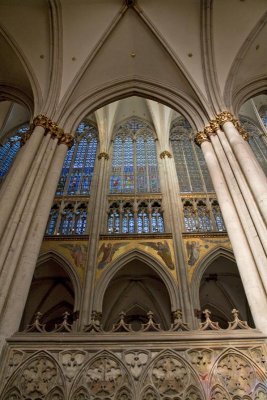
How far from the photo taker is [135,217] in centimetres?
1195

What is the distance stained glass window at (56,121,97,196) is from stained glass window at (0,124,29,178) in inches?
90.6

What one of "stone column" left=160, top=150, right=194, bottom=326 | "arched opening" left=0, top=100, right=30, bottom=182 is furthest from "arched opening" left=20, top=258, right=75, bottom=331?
"arched opening" left=0, top=100, right=30, bottom=182

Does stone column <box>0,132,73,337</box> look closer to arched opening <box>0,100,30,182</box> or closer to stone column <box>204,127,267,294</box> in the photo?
stone column <box>204,127,267,294</box>

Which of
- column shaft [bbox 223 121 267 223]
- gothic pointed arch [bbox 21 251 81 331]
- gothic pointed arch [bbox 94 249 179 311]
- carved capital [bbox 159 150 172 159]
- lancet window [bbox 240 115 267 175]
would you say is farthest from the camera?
lancet window [bbox 240 115 267 175]

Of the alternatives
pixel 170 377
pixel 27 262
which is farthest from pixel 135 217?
pixel 170 377

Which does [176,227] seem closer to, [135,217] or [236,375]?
[135,217]

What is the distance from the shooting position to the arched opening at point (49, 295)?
11.3m

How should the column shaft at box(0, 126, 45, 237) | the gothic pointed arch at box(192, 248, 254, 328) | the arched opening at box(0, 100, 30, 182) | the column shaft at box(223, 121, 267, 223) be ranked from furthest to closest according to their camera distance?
the arched opening at box(0, 100, 30, 182) → the gothic pointed arch at box(192, 248, 254, 328) → the column shaft at box(223, 121, 267, 223) → the column shaft at box(0, 126, 45, 237)

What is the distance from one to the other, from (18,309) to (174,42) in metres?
9.14

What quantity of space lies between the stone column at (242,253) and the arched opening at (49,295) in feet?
21.2

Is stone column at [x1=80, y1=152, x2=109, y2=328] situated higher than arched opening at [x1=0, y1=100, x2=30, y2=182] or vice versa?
Answer: arched opening at [x1=0, y1=100, x2=30, y2=182]

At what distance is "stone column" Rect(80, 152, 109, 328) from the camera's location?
887cm

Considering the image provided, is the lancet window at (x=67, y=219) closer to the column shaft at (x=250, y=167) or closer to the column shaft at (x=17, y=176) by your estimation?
the column shaft at (x=17, y=176)

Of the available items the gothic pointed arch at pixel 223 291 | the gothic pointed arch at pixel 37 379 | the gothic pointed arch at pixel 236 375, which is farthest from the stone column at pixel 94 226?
the gothic pointed arch at pixel 236 375
